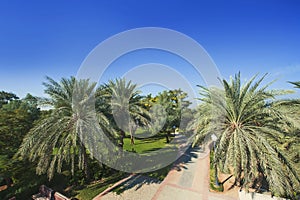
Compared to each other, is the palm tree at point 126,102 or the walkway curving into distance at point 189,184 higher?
the palm tree at point 126,102

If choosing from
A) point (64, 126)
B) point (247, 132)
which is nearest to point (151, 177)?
point (64, 126)

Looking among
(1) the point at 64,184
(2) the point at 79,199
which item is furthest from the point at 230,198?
(1) the point at 64,184

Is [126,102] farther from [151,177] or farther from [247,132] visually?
[247,132]

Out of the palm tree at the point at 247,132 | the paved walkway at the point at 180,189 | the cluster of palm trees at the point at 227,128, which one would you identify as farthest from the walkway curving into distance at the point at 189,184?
the palm tree at the point at 247,132

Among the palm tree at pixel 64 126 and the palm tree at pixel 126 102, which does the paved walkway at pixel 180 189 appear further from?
the palm tree at pixel 126 102

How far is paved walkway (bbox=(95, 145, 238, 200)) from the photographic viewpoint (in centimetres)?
894

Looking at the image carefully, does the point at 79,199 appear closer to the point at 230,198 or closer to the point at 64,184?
the point at 64,184

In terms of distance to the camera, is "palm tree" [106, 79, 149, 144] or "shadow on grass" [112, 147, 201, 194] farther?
"palm tree" [106, 79, 149, 144]

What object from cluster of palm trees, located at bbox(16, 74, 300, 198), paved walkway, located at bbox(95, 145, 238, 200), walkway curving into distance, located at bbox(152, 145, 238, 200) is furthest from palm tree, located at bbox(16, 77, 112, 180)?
walkway curving into distance, located at bbox(152, 145, 238, 200)

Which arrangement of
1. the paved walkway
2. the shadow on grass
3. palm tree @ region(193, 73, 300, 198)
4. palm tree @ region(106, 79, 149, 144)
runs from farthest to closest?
palm tree @ region(106, 79, 149, 144) < the shadow on grass < the paved walkway < palm tree @ region(193, 73, 300, 198)

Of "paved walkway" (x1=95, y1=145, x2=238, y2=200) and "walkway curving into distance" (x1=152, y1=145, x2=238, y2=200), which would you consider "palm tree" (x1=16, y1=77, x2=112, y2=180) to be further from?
"walkway curving into distance" (x1=152, y1=145, x2=238, y2=200)

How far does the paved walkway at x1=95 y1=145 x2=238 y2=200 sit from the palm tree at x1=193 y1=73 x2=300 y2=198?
2648 mm

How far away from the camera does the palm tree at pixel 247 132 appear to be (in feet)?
21.6

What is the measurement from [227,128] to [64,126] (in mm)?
8494
